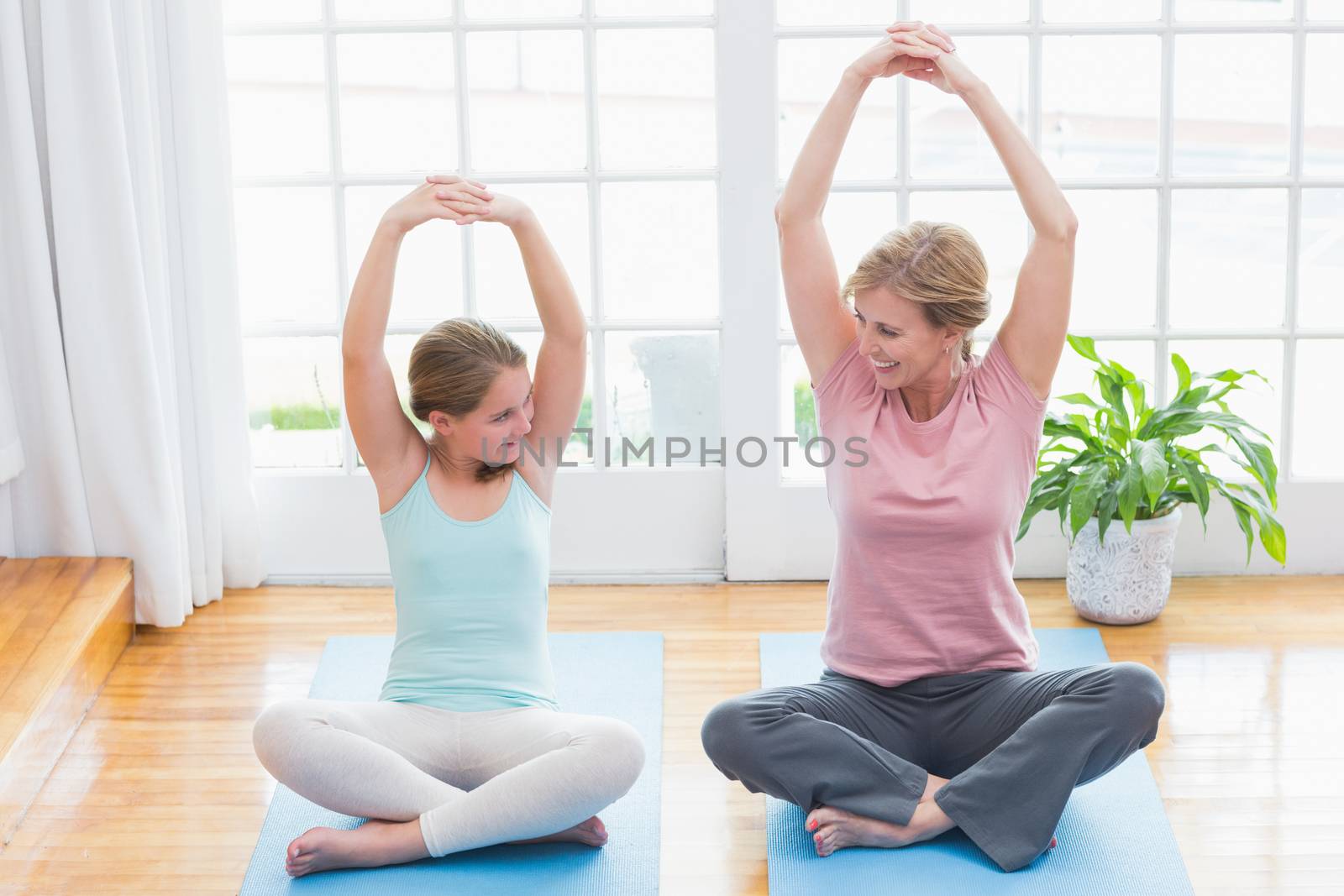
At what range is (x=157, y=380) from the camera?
299 centimetres

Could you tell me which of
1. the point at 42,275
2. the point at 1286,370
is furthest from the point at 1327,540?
the point at 42,275

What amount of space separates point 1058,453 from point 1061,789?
1.71 m

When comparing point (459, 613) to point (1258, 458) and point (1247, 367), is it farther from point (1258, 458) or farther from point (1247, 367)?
point (1247, 367)

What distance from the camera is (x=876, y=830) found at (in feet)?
6.97

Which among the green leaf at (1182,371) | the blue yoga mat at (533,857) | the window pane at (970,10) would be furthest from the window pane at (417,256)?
the green leaf at (1182,371)

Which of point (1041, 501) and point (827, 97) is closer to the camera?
point (1041, 501)

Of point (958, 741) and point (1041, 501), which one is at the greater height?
point (1041, 501)

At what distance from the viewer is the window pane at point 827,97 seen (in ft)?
10.5

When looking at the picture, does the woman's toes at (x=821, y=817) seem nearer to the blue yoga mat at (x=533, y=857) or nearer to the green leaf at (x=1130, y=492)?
the blue yoga mat at (x=533, y=857)

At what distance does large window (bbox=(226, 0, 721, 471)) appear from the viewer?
3.20 m

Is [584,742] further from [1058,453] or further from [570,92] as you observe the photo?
[1058,453]

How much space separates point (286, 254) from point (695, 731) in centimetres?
156

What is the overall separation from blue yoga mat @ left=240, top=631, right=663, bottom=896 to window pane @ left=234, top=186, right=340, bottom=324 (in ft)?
3.33

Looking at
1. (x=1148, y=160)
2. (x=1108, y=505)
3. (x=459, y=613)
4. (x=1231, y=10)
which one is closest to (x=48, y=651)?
(x=459, y=613)
